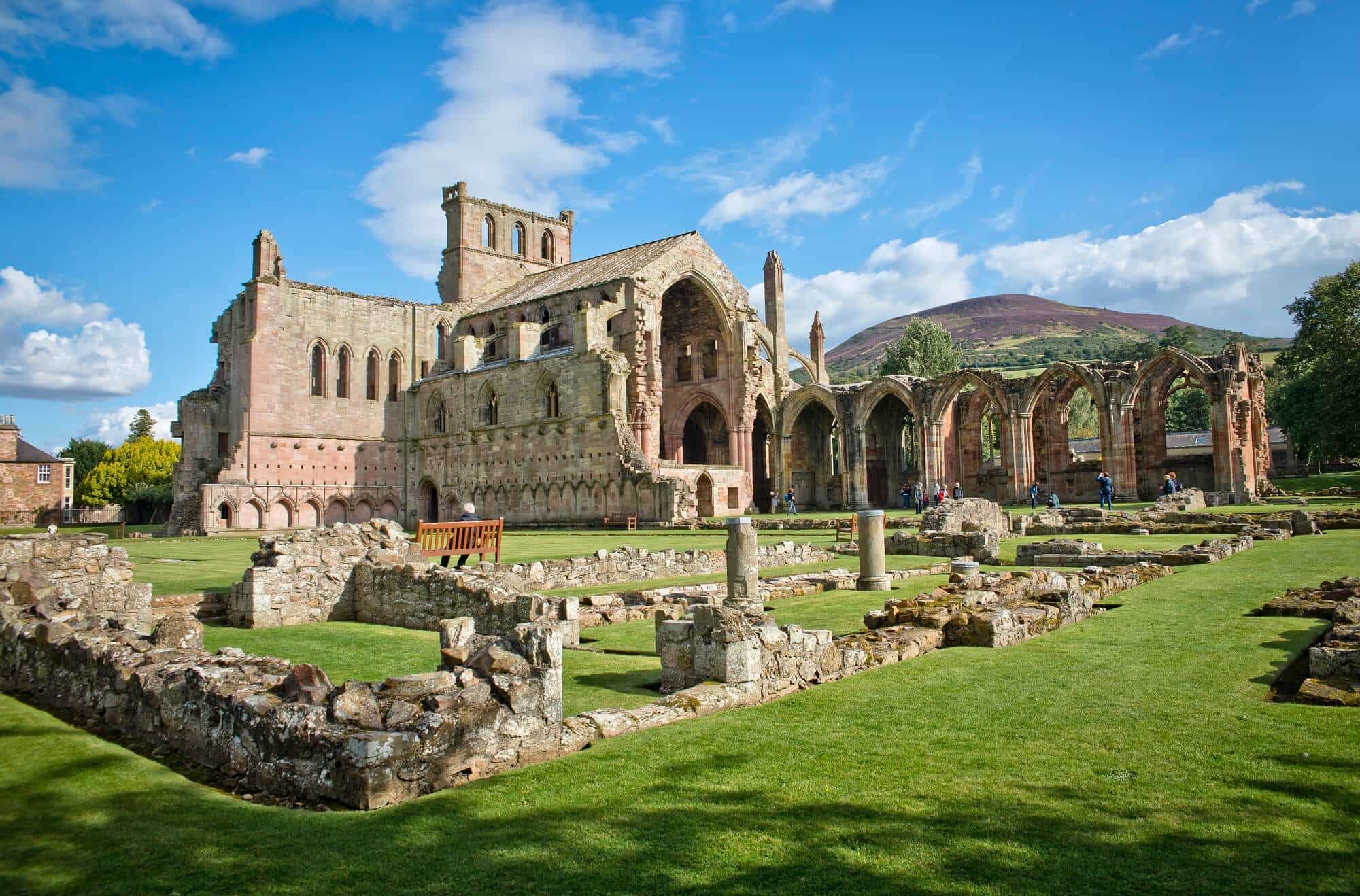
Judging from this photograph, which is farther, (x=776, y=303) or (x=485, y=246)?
(x=485, y=246)

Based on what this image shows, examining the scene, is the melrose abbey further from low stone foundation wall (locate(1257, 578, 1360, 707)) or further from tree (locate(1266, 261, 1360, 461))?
low stone foundation wall (locate(1257, 578, 1360, 707))

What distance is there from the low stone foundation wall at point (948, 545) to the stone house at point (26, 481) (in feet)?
177

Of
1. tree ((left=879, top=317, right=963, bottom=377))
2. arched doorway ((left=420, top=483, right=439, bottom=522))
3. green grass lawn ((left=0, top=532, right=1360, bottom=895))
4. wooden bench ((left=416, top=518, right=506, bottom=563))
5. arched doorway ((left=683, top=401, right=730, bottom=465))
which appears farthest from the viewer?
tree ((left=879, top=317, right=963, bottom=377))

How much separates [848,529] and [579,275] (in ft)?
83.4

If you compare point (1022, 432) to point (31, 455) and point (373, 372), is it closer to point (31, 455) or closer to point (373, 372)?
point (373, 372)

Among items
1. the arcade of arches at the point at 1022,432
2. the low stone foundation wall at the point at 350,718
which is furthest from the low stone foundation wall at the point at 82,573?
the arcade of arches at the point at 1022,432

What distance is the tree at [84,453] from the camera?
7925 centimetres

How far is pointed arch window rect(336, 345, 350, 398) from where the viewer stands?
1828 inches

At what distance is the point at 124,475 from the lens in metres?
67.2

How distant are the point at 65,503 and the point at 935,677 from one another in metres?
76.7

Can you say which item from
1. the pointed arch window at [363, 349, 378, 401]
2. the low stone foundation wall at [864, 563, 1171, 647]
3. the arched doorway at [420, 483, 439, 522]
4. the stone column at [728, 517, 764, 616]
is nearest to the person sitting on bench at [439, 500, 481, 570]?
the stone column at [728, 517, 764, 616]

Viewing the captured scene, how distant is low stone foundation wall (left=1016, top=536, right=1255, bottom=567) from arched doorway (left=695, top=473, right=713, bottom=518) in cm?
2265

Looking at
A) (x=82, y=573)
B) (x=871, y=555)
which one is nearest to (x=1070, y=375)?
(x=871, y=555)

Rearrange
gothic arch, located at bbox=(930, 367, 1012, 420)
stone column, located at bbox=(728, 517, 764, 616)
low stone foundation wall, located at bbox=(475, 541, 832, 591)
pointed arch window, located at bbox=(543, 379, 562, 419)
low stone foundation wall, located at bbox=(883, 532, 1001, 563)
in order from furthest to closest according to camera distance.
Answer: pointed arch window, located at bbox=(543, 379, 562, 419), gothic arch, located at bbox=(930, 367, 1012, 420), low stone foundation wall, located at bbox=(883, 532, 1001, 563), low stone foundation wall, located at bbox=(475, 541, 832, 591), stone column, located at bbox=(728, 517, 764, 616)
